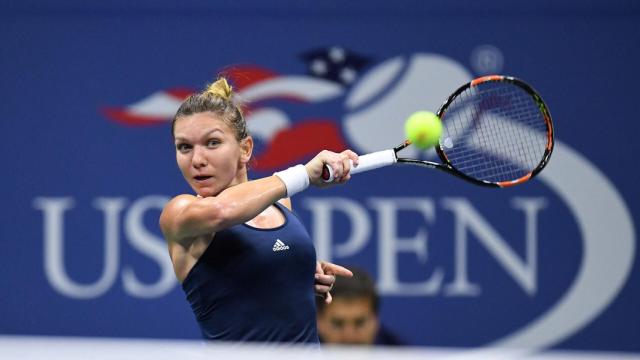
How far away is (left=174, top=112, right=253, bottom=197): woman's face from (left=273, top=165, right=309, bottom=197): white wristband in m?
0.22

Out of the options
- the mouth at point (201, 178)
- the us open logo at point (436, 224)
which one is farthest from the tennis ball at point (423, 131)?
the us open logo at point (436, 224)

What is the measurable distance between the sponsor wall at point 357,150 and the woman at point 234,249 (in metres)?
2.37

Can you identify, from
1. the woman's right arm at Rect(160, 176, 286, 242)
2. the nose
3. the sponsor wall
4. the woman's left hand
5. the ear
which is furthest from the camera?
the sponsor wall

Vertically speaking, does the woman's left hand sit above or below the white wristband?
below

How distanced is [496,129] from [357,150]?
77cm

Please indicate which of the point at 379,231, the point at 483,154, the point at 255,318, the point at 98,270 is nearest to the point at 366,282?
the point at 255,318

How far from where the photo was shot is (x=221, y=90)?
365 cm

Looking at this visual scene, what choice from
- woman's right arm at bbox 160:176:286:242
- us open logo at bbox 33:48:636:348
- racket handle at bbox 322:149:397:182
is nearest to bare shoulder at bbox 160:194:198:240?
woman's right arm at bbox 160:176:286:242

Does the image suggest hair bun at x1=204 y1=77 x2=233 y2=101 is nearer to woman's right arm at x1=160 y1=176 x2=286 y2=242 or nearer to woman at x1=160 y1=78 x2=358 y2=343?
woman at x1=160 y1=78 x2=358 y2=343

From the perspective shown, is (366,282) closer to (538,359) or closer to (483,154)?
(483,154)

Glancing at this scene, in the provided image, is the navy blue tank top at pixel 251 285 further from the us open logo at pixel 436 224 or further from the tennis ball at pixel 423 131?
the us open logo at pixel 436 224

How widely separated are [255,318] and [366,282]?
0.64 meters

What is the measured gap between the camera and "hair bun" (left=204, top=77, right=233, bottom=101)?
3.61m

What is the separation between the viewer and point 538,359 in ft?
5.83
